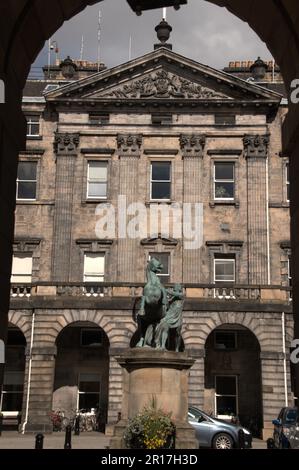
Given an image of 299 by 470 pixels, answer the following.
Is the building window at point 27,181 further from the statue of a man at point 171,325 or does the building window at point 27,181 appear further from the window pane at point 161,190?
the statue of a man at point 171,325

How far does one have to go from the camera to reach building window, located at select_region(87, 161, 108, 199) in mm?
40406

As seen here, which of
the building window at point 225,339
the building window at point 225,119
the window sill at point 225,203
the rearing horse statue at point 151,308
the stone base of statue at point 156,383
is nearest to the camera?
the stone base of statue at point 156,383

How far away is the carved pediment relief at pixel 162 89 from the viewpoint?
41.5 meters

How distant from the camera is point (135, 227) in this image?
39.6 metres

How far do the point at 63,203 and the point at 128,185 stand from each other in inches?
159

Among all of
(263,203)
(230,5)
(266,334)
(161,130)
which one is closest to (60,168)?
(161,130)

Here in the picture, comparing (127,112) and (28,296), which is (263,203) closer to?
(127,112)

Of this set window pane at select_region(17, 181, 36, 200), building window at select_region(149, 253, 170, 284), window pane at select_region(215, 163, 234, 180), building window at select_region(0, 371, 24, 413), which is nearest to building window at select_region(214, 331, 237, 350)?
building window at select_region(149, 253, 170, 284)

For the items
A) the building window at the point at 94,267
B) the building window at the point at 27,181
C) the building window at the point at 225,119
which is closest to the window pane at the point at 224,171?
the building window at the point at 225,119

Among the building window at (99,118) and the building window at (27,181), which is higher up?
the building window at (99,118)

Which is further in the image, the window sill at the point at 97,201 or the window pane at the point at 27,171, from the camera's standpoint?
the window pane at the point at 27,171

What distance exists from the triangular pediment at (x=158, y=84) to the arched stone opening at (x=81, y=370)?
14.4m

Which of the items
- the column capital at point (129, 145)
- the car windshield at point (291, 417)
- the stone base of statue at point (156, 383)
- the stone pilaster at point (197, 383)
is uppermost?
the column capital at point (129, 145)

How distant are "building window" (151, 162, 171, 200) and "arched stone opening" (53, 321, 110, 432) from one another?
28.8 feet
